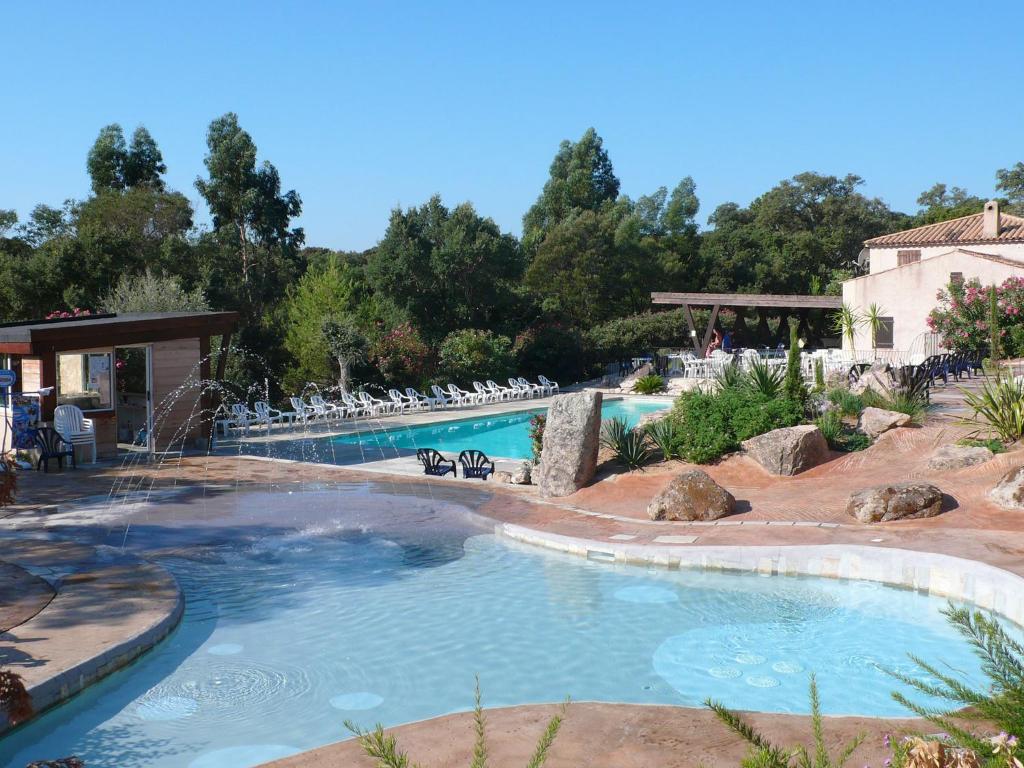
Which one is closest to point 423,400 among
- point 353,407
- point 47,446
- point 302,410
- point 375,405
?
point 375,405

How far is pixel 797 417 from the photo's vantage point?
49.5 feet

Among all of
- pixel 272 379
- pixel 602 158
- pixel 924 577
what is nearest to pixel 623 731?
pixel 924 577

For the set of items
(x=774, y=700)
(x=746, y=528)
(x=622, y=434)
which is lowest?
(x=774, y=700)

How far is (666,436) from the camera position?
1512 cm

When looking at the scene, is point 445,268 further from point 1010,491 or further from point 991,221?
point 1010,491

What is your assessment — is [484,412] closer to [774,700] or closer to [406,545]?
[406,545]

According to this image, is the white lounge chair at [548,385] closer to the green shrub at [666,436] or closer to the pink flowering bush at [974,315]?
the pink flowering bush at [974,315]

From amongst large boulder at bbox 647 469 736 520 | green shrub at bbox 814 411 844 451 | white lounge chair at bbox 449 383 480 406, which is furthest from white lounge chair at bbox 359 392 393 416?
large boulder at bbox 647 469 736 520

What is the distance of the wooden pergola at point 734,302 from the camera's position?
31959 millimetres

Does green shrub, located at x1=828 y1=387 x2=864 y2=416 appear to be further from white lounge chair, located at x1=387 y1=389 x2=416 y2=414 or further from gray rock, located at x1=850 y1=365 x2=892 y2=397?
white lounge chair, located at x1=387 y1=389 x2=416 y2=414

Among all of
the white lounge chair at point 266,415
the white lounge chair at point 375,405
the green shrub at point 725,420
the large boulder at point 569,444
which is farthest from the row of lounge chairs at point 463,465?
the white lounge chair at point 375,405

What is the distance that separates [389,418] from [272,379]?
5.13 meters

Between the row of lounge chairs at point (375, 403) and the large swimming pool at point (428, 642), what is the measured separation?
34.5ft

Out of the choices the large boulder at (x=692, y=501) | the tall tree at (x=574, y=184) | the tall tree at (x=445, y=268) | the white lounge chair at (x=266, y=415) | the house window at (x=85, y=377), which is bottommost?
the large boulder at (x=692, y=501)
